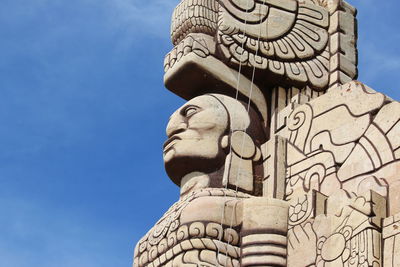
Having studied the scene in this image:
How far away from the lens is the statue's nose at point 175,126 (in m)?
12.1

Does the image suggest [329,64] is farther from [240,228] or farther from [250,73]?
[240,228]

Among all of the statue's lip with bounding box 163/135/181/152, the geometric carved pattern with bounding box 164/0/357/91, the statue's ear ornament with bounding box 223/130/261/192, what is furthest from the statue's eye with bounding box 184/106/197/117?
the geometric carved pattern with bounding box 164/0/357/91

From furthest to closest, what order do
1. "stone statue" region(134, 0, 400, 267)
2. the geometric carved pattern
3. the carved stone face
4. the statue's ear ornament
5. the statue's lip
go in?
the geometric carved pattern → the statue's lip → the carved stone face → the statue's ear ornament → "stone statue" region(134, 0, 400, 267)

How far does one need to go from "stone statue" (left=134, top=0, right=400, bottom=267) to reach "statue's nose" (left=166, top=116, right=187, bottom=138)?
0.01 metres

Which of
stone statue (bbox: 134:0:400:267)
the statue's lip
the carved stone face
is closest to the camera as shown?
stone statue (bbox: 134:0:400:267)

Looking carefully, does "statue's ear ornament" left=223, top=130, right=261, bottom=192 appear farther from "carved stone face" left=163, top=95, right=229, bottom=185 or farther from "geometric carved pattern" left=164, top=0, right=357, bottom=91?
"geometric carved pattern" left=164, top=0, right=357, bottom=91

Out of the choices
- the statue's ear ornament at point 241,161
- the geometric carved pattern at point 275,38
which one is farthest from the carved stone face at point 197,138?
the geometric carved pattern at point 275,38

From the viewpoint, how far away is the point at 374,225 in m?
9.88

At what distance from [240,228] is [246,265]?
1.63 ft

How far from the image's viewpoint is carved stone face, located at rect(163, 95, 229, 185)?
38.6 feet

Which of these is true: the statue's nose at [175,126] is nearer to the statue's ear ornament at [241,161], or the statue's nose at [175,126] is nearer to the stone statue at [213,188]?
the stone statue at [213,188]

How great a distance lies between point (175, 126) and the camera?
39.8 ft

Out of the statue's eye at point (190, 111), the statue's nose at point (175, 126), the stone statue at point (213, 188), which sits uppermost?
the statue's eye at point (190, 111)

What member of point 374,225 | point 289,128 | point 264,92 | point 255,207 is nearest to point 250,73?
point 264,92
